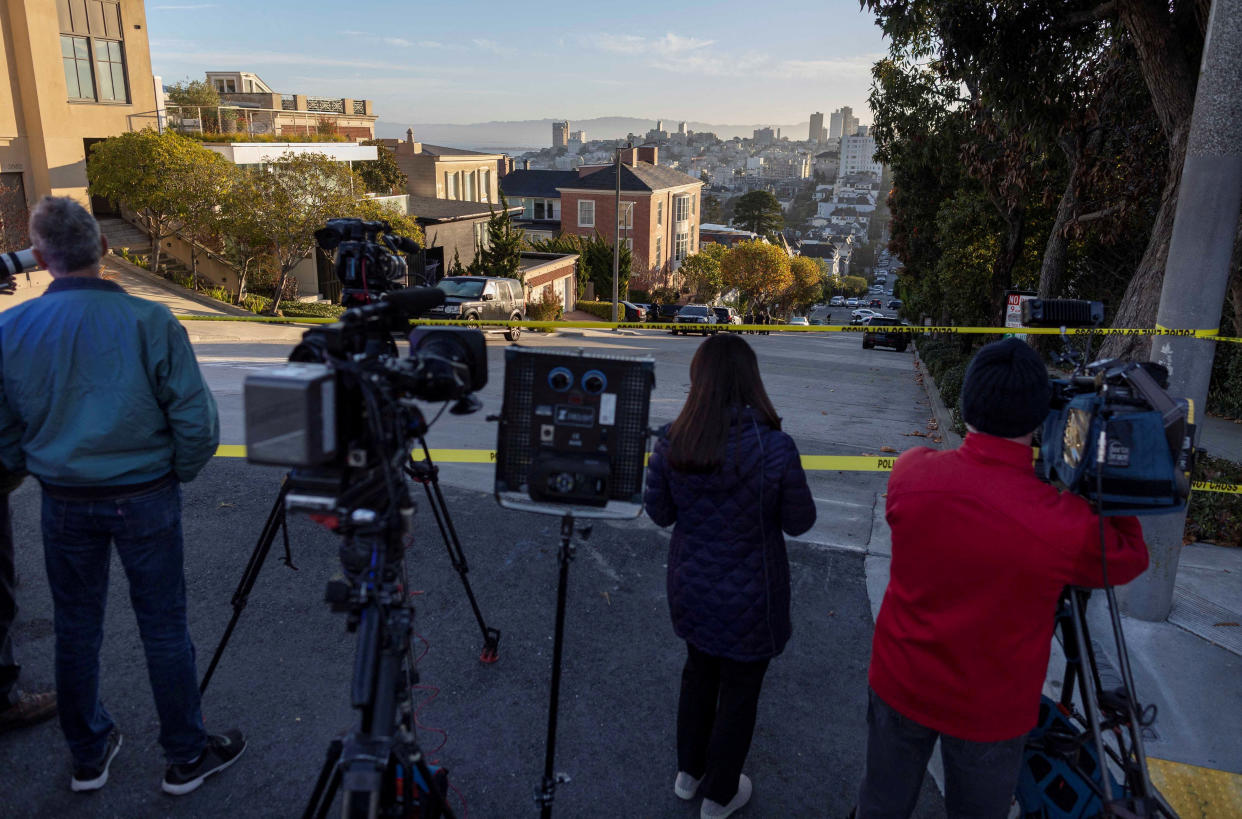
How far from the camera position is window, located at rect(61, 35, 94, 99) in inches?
980

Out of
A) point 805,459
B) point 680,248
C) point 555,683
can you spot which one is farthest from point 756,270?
point 555,683

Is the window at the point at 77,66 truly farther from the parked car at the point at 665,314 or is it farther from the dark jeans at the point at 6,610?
the dark jeans at the point at 6,610

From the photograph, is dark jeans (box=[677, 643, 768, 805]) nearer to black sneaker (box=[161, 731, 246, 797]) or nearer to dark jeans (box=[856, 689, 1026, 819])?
dark jeans (box=[856, 689, 1026, 819])

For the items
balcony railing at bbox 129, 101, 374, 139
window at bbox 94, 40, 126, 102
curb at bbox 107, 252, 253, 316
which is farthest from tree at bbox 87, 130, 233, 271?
window at bbox 94, 40, 126, 102

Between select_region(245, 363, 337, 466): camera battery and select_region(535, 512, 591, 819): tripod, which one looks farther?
select_region(535, 512, 591, 819): tripod

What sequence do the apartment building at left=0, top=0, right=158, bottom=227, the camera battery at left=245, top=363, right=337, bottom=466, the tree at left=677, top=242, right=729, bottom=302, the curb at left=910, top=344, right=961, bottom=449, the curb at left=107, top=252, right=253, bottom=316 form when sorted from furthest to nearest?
1. the tree at left=677, top=242, right=729, bottom=302
2. the apartment building at left=0, top=0, right=158, bottom=227
3. the curb at left=107, top=252, right=253, bottom=316
4. the curb at left=910, top=344, right=961, bottom=449
5. the camera battery at left=245, top=363, right=337, bottom=466

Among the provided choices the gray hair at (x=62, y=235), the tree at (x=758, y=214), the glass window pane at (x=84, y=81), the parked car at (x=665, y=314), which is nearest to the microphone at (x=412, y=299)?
the gray hair at (x=62, y=235)

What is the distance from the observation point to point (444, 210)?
136 feet

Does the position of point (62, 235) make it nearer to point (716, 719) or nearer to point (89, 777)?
point (89, 777)

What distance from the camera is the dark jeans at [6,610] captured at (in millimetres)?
3697

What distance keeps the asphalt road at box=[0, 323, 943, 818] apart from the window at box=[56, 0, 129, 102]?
24960 mm

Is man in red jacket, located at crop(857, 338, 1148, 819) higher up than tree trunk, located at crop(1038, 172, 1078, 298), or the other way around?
tree trunk, located at crop(1038, 172, 1078, 298)

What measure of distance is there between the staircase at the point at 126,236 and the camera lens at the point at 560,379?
90.0ft

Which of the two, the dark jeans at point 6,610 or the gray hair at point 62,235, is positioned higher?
the gray hair at point 62,235
